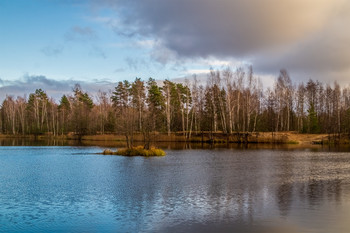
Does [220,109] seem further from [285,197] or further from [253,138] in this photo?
[285,197]

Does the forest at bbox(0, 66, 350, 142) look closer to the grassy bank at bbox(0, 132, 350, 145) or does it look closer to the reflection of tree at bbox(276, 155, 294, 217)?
the grassy bank at bbox(0, 132, 350, 145)

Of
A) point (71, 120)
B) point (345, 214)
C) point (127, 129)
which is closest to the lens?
point (345, 214)

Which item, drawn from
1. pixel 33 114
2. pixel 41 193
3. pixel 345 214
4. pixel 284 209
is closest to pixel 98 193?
pixel 41 193

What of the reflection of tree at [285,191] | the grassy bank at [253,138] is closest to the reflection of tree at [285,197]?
the reflection of tree at [285,191]

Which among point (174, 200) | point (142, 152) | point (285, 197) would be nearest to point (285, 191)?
point (285, 197)

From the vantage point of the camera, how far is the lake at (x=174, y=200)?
42.0 feet

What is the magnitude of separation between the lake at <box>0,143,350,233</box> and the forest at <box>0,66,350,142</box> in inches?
1740

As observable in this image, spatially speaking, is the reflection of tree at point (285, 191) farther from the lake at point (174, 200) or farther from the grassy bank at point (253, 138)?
the grassy bank at point (253, 138)

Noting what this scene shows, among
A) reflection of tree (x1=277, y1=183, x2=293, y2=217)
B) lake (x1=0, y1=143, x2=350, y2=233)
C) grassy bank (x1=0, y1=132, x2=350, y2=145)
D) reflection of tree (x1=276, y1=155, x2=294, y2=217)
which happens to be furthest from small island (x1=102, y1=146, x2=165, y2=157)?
reflection of tree (x1=277, y1=183, x2=293, y2=217)

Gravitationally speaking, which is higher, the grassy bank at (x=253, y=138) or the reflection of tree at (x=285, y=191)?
the grassy bank at (x=253, y=138)

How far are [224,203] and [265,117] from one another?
72.2 meters

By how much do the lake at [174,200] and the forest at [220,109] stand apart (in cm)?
4420

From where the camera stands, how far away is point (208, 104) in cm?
8600

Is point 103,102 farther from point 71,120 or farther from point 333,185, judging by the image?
point 333,185
